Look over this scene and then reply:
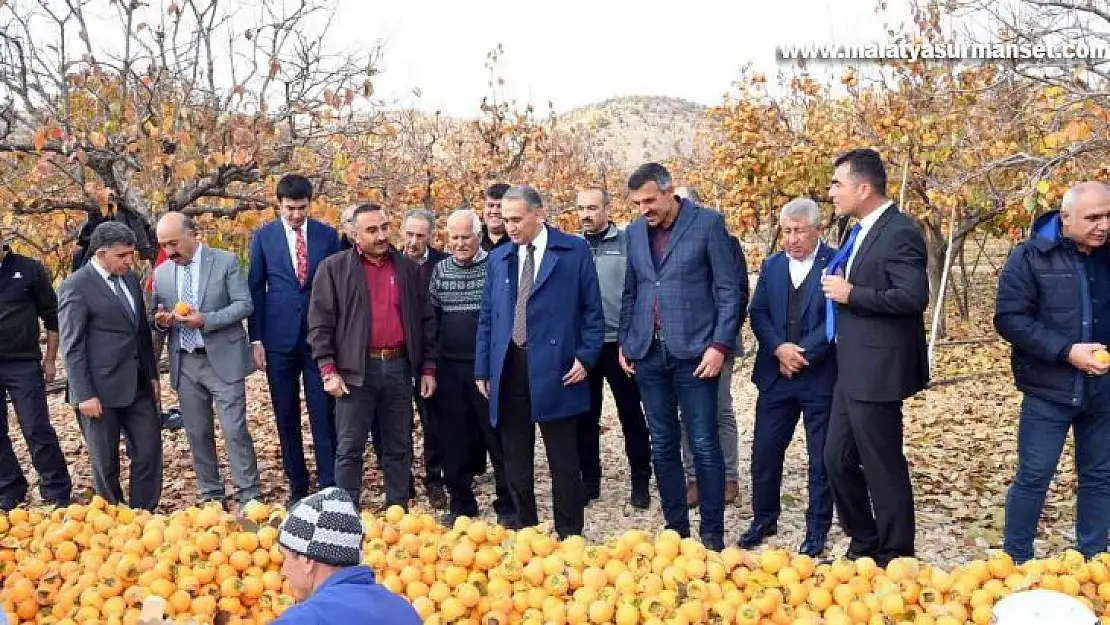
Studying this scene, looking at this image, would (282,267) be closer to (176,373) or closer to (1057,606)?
(176,373)

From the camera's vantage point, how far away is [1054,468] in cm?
354

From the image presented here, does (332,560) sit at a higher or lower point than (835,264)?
lower

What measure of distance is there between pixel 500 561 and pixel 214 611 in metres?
0.98

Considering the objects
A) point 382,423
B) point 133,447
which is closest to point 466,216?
point 382,423

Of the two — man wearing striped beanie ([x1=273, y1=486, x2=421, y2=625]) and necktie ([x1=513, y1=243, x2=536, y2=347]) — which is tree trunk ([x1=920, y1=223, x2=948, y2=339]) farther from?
man wearing striped beanie ([x1=273, y1=486, x2=421, y2=625])

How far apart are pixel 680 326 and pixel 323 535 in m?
2.40

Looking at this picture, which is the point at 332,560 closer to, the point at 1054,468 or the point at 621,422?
the point at 1054,468

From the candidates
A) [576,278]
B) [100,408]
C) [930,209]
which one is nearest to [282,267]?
[100,408]

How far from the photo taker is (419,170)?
10.5 m

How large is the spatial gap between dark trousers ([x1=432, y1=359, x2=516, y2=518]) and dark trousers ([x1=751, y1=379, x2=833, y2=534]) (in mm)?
1420

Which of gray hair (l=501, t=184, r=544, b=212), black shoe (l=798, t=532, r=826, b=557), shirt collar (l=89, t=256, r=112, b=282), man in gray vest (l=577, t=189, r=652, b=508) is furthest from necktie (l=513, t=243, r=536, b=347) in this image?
shirt collar (l=89, t=256, r=112, b=282)

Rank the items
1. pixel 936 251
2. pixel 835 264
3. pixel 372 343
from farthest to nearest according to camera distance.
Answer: pixel 936 251
pixel 372 343
pixel 835 264

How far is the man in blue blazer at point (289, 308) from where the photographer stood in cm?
490

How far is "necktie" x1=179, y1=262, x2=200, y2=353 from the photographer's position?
15.3 ft
